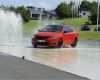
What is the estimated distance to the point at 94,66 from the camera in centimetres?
1641

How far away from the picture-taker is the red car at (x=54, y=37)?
27.6 meters

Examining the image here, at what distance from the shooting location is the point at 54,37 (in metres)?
27.5

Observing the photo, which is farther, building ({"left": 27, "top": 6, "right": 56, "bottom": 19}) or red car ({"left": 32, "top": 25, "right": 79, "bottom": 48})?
building ({"left": 27, "top": 6, "right": 56, "bottom": 19})

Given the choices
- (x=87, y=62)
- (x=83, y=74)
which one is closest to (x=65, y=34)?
(x=87, y=62)

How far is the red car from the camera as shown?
27562 millimetres

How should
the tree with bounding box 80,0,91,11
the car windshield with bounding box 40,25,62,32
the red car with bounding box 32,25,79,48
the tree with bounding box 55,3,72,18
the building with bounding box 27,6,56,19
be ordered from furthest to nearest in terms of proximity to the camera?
1. the tree with bounding box 80,0,91,11
2. the building with bounding box 27,6,56,19
3. the tree with bounding box 55,3,72,18
4. the car windshield with bounding box 40,25,62,32
5. the red car with bounding box 32,25,79,48


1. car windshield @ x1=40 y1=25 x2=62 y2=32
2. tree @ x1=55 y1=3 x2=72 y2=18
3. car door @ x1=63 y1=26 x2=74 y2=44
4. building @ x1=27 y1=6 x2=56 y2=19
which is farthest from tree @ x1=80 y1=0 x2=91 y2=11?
car windshield @ x1=40 y1=25 x2=62 y2=32

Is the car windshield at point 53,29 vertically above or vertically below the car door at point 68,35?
above

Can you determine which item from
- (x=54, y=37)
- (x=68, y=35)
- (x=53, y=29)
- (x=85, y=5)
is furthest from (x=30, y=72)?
(x=85, y=5)

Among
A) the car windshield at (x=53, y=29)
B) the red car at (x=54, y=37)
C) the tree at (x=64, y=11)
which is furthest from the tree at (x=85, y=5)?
the car windshield at (x=53, y=29)

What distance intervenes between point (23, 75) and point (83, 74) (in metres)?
1.87

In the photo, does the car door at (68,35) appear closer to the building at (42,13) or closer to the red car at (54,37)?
the red car at (54,37)

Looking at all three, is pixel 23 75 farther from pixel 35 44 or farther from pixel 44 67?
pixel 35 44

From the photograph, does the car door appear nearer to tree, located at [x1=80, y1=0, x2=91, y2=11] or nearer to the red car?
the red car
